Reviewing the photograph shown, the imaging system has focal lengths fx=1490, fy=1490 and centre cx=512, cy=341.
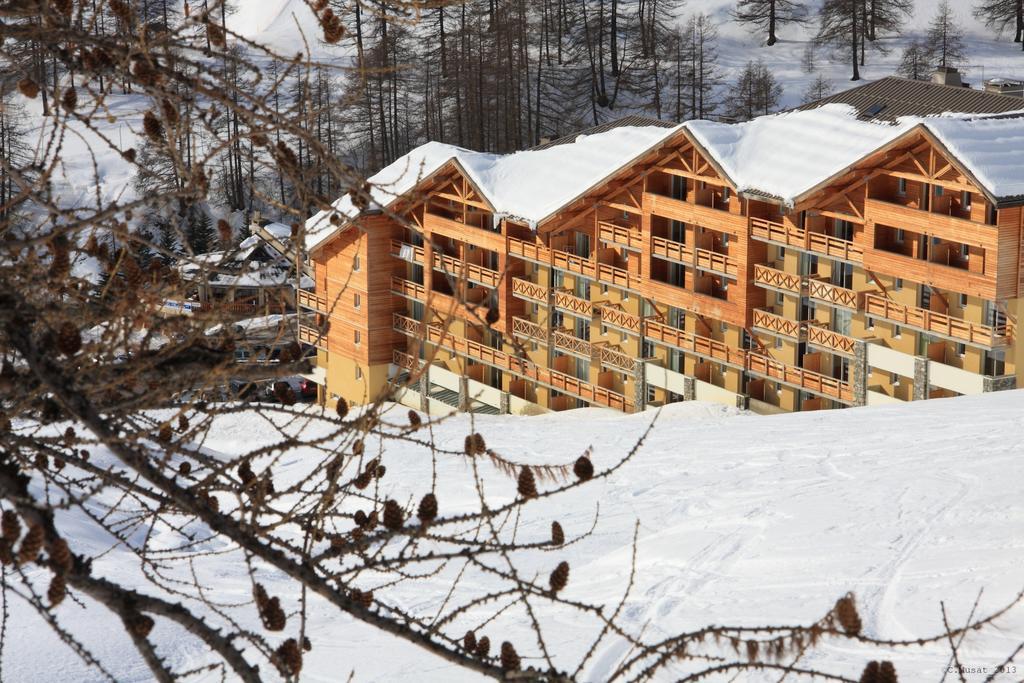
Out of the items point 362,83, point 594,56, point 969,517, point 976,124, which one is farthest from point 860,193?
point 594,56

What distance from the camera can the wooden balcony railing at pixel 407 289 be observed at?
36125 millimetres

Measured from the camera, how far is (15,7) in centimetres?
439

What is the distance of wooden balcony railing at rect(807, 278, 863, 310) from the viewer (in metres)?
29.5

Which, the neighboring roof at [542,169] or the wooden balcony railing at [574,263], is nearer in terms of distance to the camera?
the neighboring roof at [542,169]

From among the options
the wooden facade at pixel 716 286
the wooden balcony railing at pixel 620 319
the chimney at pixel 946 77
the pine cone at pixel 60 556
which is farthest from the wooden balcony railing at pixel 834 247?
the pine cone at pixel 60 556

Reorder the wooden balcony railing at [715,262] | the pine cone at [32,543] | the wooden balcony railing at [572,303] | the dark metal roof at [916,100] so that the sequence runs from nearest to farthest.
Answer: the pine cone at [32,543] < the dark metal roof at [916,100] < the wooden balcony railing at [715,262] < the wooden balcony railing at [572,303]

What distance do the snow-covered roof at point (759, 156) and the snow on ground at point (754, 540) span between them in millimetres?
4989

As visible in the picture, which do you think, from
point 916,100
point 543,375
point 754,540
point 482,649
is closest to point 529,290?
point 543,375

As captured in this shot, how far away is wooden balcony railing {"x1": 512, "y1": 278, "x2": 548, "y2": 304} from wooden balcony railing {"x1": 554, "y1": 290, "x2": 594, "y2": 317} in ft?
1.00

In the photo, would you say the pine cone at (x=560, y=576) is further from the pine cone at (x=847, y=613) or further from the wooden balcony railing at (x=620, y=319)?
the wooden balcony railing at (x=620, y=319)

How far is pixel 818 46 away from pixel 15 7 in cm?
6300

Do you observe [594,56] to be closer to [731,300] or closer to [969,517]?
[731,300]

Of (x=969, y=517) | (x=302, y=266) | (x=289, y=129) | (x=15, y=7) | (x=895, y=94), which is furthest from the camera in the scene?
(x=895, y=94)

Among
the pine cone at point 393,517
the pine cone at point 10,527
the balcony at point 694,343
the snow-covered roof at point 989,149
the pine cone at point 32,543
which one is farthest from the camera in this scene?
the balcony at point 694,343
